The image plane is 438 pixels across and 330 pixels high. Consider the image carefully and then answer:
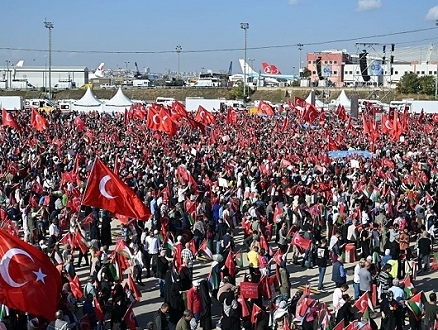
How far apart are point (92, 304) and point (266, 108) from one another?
37.3 metres

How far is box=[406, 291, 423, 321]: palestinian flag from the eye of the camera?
1016 centimetres

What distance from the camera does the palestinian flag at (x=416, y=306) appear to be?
10156 millimetres

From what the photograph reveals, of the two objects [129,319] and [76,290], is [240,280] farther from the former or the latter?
[76,290]

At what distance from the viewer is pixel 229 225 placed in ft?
51.8

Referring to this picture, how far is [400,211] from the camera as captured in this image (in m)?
16.9

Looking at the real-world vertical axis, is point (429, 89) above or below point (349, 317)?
above

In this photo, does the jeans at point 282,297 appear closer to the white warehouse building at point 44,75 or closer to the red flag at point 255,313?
the red flag at point 255,313

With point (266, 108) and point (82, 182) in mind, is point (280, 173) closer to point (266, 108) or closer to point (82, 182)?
point (82, 182)

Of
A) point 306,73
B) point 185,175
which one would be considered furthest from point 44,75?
point 185,175

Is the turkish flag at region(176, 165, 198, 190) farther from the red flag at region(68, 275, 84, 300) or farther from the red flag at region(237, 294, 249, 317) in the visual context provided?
the red flag at region(237, 294, 249, 317)

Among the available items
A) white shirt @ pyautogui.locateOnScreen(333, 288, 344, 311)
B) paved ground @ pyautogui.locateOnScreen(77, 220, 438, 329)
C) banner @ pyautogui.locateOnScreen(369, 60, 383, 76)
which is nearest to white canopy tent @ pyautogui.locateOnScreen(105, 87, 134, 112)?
banner @ pyautogui.locateOnScreen(369, 60, 383, 76)

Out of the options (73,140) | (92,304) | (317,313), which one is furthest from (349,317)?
(73,140)

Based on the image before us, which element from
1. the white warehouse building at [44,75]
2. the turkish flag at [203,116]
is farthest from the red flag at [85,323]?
the white warehouse building at [44,75]

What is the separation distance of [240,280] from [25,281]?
6184 millimetres
